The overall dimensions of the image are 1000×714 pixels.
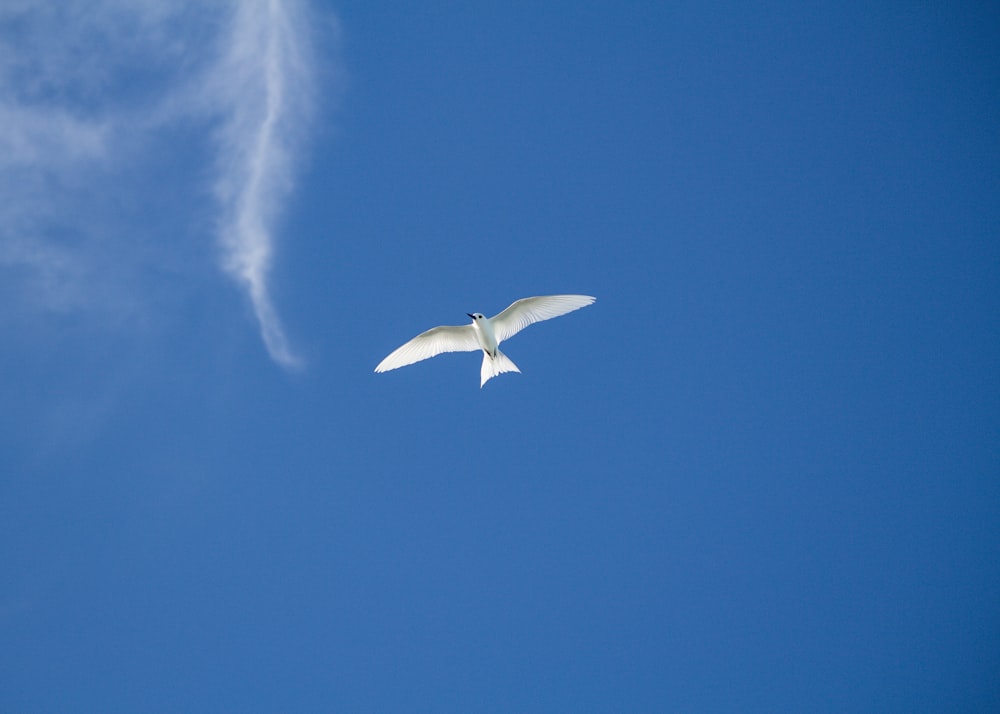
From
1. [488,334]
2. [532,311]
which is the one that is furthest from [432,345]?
[532,311]

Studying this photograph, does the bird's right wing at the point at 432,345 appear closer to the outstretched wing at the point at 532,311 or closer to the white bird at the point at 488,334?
the white bird at the point at 488,334

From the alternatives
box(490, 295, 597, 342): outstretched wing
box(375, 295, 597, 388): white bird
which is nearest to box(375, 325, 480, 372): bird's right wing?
box(375, 295, 597, 388): white bird

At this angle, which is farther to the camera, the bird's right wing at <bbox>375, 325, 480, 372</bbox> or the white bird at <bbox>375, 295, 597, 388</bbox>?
the bird's right wing at <bbox>375, 325, 480, 372</bbox>

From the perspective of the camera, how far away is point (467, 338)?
23.8m

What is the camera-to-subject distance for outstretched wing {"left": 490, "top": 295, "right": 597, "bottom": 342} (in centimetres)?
2345

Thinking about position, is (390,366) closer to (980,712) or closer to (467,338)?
(467,338)

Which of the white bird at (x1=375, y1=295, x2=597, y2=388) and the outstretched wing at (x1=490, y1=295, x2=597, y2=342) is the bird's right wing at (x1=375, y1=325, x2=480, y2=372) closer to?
the white bird at (x1=375, y1=295, x2=597, y2=388)

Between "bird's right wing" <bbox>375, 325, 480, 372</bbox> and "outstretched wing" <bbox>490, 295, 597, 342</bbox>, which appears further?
"bird's right wing" <bbox>375, 325, 480, 372</bbox>

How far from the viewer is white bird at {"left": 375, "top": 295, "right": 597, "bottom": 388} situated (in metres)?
23.2

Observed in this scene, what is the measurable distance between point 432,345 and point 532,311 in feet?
8.33

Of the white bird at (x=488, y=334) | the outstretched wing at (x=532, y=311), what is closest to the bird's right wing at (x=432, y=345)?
the white bird at (x=488, y=334)

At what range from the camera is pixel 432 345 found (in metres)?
24.1

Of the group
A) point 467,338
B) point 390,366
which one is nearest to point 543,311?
point 467,338

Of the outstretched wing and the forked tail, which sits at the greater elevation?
the outstretched wing
